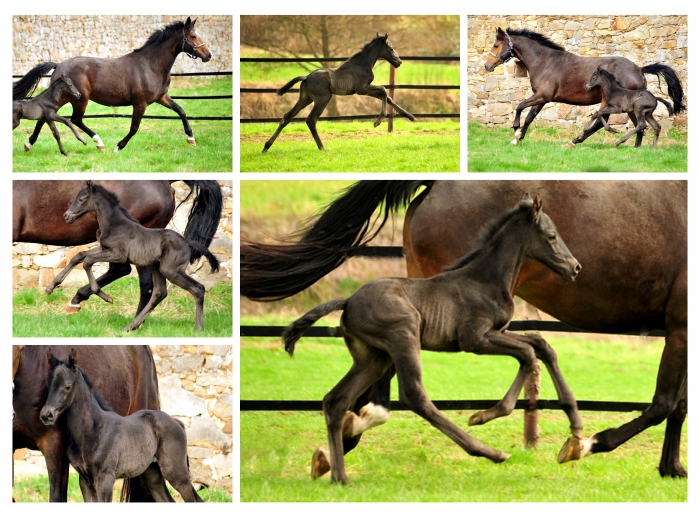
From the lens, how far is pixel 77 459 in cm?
562

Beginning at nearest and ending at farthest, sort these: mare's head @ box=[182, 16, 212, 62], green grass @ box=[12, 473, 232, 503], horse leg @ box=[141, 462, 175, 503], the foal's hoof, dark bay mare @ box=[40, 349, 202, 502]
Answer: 1. dark bay mare @ box=[40, 349, 202, 502]
2. the foal's hoof
3. horse leg @ box=[141, 462, 175, 503]
4. green grass @ box=[12, 473, 232, 503]
5. mare's head @ box=[182, 16, 212, 62]

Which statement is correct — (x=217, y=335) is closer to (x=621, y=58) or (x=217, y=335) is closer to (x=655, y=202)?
(x=655, y=202)

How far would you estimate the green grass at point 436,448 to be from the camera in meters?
5.78

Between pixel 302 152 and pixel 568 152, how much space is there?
1965 millimetres

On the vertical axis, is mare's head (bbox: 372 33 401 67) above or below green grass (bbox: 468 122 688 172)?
above

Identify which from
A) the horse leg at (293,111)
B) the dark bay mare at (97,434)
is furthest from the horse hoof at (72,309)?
the horse leg at (293,111)

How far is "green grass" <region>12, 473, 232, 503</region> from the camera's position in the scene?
6.25 metres

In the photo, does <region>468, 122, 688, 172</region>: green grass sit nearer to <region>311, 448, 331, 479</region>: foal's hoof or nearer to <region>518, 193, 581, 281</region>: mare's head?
<region>518, 193, 581, 281</region>: mare's head

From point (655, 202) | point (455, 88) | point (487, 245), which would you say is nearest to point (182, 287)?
point (487, 245)

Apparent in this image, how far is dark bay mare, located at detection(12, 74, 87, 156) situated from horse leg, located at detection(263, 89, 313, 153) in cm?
143

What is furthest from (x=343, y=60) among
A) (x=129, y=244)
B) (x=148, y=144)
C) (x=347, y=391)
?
(x=347, y=391)

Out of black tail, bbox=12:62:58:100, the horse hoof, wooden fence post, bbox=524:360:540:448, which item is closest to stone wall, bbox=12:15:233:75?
black tail, bbox=12:62:58:100

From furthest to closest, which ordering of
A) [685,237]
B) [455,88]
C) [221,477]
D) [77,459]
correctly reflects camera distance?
[455,88], [221,477], [685,237], [77,459]

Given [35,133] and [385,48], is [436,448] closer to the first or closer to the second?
[385,48]
